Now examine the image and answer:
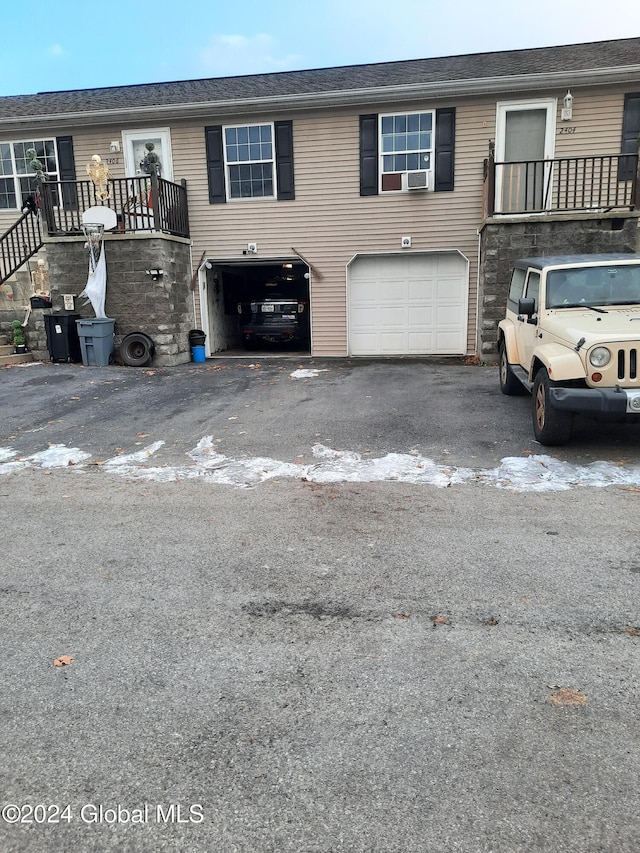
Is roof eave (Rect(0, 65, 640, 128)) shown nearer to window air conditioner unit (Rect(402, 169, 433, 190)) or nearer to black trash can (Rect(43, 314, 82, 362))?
window air conditioner unit (Rect(402, 169, 433, 190))

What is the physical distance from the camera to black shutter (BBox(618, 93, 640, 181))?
12.4 m

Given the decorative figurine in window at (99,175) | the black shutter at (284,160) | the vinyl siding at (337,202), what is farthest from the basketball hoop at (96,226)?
the black shutter at (284,160)

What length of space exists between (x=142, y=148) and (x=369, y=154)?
5.34 meters

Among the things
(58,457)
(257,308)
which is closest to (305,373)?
(257,308)

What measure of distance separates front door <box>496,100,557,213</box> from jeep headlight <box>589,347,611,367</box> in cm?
801

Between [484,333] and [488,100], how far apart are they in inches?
197

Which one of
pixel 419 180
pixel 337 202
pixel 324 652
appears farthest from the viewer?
pixel 337 202

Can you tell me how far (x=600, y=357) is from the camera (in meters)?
5.66

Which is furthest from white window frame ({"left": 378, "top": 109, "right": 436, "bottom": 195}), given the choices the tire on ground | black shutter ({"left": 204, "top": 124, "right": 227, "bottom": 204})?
the tire on ground

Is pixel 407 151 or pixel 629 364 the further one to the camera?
pixel 407 151

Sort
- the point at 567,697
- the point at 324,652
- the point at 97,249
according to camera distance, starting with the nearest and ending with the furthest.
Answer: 1. the point at 567,697
2. the point at 324,652
3. the point at 97,249

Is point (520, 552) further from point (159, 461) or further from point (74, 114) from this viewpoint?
point (74, 114)

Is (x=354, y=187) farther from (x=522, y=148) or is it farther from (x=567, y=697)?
(x=567, y=697)

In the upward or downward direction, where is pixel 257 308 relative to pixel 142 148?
downward
